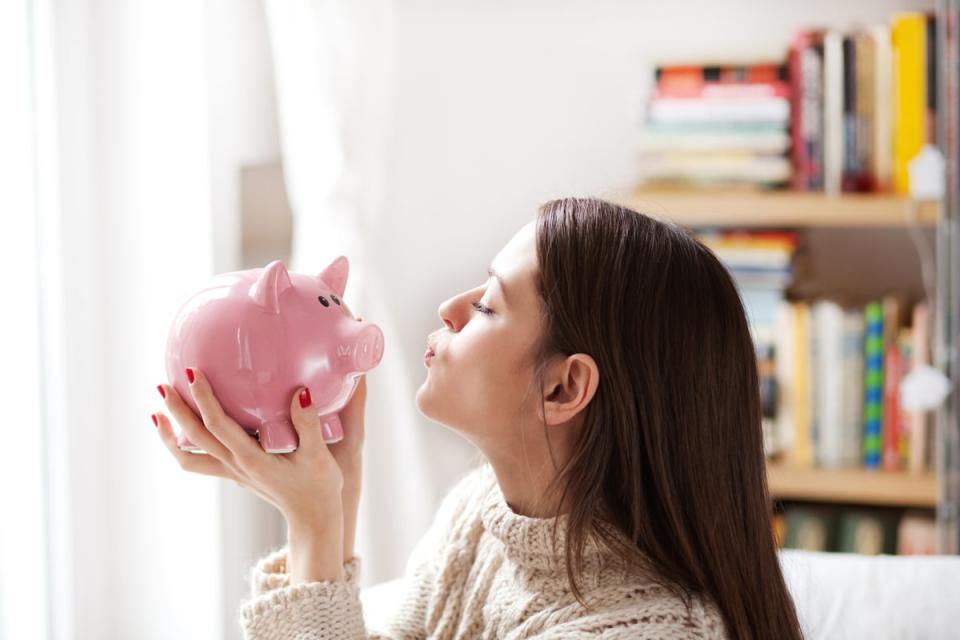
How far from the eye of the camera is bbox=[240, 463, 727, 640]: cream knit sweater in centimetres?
119

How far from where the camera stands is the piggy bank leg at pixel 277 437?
115 cm

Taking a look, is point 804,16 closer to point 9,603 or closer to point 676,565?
point 676,565

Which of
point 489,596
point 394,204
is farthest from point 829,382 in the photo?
point 489,596

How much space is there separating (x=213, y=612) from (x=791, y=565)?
912mm

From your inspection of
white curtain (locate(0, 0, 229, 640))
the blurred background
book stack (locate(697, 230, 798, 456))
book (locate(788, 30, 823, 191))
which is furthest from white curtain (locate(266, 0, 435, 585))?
book (locate(788, 30, 823, 191))

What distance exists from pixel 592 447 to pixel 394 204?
165 cm

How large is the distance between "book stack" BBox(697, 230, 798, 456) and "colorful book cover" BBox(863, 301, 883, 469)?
16cm

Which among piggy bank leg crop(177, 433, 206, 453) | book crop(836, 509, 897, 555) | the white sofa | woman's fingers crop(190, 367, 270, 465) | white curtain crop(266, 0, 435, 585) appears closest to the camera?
woman's fingers crop(190, 367, 270, 465)

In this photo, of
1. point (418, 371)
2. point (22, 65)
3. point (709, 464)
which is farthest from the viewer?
point (418, 371)

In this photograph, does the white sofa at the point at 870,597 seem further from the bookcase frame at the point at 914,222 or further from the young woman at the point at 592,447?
the bookcase frame at the point at 914,222

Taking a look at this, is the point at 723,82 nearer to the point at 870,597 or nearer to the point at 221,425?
the point at 870,597

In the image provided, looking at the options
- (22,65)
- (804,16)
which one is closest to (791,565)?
(22,65)

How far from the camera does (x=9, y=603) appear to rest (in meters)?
1.66

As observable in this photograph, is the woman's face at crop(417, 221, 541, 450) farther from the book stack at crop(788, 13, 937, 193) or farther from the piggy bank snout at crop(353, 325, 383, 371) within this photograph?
the book stack at crop(788, 13, 937, 193)
